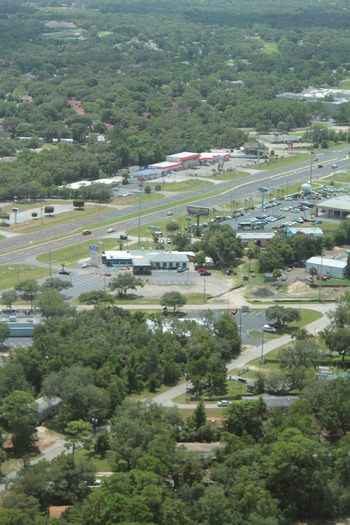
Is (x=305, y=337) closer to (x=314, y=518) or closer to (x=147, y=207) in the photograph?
(x=314, y=518)

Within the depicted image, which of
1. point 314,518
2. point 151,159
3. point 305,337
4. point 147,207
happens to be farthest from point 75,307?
point 151,159

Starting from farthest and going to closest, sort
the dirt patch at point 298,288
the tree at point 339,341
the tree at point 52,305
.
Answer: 1. the dirt patch at point 298,288
2. the tree at point 52,305
3. the tree at point 339,341

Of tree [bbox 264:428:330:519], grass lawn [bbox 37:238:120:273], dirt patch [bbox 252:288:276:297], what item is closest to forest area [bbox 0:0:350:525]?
tree [bbox 264:428:330:519]

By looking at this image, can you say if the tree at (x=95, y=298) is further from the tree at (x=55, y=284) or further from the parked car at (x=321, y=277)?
the parked car at (x=321, y=277)

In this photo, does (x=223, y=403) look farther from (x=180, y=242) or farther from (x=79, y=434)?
(x=180, y=242)

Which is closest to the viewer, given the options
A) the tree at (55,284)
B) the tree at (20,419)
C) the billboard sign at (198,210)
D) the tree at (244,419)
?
the tree at (20,419)

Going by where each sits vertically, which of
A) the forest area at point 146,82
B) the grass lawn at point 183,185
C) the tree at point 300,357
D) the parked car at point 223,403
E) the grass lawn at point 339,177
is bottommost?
the parked car at point 223,403

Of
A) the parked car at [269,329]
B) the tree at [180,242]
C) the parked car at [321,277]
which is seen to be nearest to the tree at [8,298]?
the parked car at [269,329]
